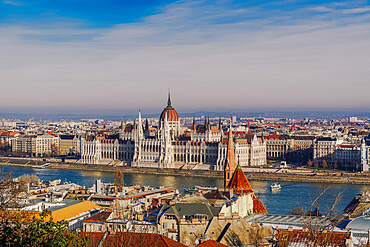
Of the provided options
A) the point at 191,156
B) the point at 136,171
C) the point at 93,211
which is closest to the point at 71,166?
the point at 136,171

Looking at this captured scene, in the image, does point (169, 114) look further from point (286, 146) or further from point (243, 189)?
point (243, 189)

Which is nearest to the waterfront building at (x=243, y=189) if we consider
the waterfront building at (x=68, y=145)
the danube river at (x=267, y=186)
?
the danube river at (x=267, y=186)

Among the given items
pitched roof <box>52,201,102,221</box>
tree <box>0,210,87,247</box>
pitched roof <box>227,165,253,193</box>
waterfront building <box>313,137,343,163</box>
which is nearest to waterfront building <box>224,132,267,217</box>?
pitched roof <box>227,165,253,193</box>

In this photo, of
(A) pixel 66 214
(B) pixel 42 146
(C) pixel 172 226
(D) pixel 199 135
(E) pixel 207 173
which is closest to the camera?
(C) pixel 172 226

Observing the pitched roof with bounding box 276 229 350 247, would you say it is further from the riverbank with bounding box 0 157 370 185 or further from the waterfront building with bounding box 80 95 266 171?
the waterfront building with bounding box 80 95 266 171

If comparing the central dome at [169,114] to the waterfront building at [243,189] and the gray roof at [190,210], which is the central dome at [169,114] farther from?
the gray roof at [190,210]

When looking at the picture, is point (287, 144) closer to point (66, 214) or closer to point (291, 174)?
point (291, 174)
